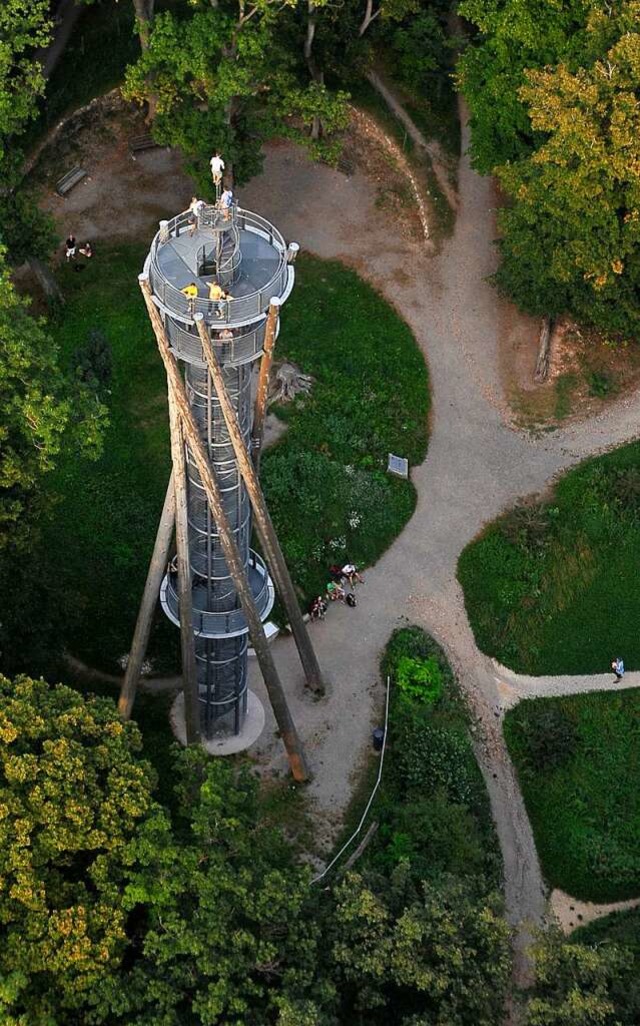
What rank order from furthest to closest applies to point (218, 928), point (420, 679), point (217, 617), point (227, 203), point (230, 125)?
point (230, 125) < point (420, 679) < point (217, 617) < point (218, 928) < point (227, 203)

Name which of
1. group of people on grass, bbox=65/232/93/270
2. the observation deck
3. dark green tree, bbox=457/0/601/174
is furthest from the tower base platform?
dark green tree, bbox=457/0/601/174

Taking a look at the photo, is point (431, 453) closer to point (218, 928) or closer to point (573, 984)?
point (573, 984)

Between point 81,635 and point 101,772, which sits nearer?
point 101,772

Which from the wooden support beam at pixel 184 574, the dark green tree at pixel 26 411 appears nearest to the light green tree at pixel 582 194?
the wooden support beam at pixel 184 574

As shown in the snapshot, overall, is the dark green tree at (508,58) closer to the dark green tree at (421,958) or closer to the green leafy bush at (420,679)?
the green leafy bush at (420,679)

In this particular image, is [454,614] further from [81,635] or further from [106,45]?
[106,45]

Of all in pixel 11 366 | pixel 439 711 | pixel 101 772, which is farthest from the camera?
pixel 439 711

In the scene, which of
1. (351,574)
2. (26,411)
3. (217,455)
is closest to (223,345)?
(217,455)

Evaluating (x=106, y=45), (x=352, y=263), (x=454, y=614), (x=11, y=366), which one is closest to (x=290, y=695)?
(x=454, y=614)
